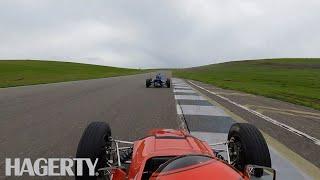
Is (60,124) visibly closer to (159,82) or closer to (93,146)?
(93,146)

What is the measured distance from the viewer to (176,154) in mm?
4090

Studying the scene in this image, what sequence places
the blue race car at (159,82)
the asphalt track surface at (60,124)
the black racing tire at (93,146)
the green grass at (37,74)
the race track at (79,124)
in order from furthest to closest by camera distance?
the green grass at (37,74) → the blue race car at (159,82) → the asphalt track surface at (60,124) → the race track at (79,124) → the black racing tire at (93,146)

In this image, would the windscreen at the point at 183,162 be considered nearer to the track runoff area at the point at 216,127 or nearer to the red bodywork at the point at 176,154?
the red bodywork at the point at 176,154

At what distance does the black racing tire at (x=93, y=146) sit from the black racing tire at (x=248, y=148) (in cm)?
166

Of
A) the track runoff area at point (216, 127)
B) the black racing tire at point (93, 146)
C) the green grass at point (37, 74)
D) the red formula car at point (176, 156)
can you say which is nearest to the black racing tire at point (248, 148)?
the red formula car at point (176, 156)

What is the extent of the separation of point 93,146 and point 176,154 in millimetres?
1347

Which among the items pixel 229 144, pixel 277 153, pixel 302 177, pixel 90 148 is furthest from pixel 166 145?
pixel 277 153

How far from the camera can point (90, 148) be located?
5.03m

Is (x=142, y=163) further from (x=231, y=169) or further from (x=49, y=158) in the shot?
(x=49, y=158)

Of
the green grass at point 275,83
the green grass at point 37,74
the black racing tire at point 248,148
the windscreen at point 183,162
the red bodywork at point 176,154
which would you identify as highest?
the windscreen at point 183,162

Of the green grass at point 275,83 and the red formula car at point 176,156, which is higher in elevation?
the red formula car at point 176,156

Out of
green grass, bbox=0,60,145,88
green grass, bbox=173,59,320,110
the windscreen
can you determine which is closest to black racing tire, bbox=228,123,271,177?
the windscreen

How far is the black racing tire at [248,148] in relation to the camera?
5121mm

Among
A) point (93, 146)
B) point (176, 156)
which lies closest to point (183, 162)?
point (176, 156)
